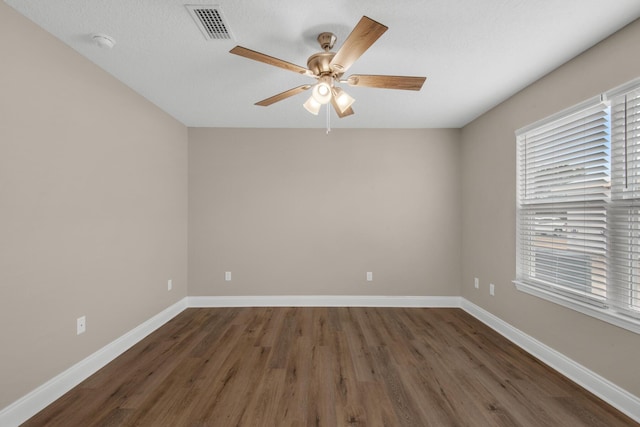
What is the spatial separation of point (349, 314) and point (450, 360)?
4.46 feet

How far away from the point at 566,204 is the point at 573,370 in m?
1.27

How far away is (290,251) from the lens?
12.8ft

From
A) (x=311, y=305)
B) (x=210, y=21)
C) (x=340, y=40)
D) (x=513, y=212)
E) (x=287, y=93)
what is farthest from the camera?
(x=311, y=305)

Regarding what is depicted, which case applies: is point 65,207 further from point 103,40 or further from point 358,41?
point 358,41

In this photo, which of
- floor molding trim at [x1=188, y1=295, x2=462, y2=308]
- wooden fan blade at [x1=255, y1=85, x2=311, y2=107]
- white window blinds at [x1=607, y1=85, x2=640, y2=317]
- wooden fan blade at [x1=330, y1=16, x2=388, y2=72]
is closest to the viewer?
wooden fan blade at [x1=330, y1=16, x2=388, y2=72]

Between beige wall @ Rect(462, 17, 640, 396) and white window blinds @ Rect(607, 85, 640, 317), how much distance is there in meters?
0.16

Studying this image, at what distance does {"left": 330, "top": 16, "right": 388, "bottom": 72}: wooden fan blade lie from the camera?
1.37 m

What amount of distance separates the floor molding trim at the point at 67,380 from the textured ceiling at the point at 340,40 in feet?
7.68

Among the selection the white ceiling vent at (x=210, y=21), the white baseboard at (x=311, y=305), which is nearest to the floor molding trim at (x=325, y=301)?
the white baseboard at (x=311, y=305)

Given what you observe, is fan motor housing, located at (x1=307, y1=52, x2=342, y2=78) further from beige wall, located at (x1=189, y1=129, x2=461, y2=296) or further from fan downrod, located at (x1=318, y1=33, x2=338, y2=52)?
beige wall, located at (x1=189, y1=129, x2=461, y2=296)

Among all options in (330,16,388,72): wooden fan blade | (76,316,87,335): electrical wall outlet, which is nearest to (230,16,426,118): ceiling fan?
(330,16,388,72): wooden fan blade

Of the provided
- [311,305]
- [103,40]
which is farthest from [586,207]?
[103,40]

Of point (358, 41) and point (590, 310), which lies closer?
point (358, 41)

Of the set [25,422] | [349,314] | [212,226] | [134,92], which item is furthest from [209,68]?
[349,314]
